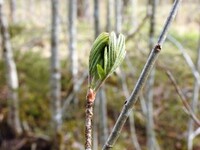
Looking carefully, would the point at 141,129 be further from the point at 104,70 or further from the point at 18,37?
the point at 104,70

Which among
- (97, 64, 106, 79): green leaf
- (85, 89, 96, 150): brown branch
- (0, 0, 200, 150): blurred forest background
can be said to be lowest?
(0, 0, 200, 150): blurred forest background

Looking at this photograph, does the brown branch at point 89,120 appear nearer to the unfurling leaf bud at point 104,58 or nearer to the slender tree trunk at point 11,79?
the unfurling leaf bud at point 104,58

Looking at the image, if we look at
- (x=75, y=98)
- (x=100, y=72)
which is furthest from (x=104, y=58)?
(x=75, y=98)

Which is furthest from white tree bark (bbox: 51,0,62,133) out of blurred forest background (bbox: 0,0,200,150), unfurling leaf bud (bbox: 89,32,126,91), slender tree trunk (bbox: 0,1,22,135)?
unfurling leaf bud (bbox: 89,32,126,91)

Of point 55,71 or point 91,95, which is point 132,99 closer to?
point 91,95

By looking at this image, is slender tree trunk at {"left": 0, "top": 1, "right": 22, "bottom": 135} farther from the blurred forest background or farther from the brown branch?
the brown branch

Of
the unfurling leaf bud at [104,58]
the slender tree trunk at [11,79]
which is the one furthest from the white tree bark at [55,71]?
the unfurling leaf bud at [104,58]

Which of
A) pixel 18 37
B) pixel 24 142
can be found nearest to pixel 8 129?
pixel 24 142

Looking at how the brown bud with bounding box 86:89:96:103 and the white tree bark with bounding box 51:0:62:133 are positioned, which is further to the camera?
the white tree bark with bounding box 51:0:62:133

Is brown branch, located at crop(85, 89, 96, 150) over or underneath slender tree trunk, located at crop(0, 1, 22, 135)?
over
